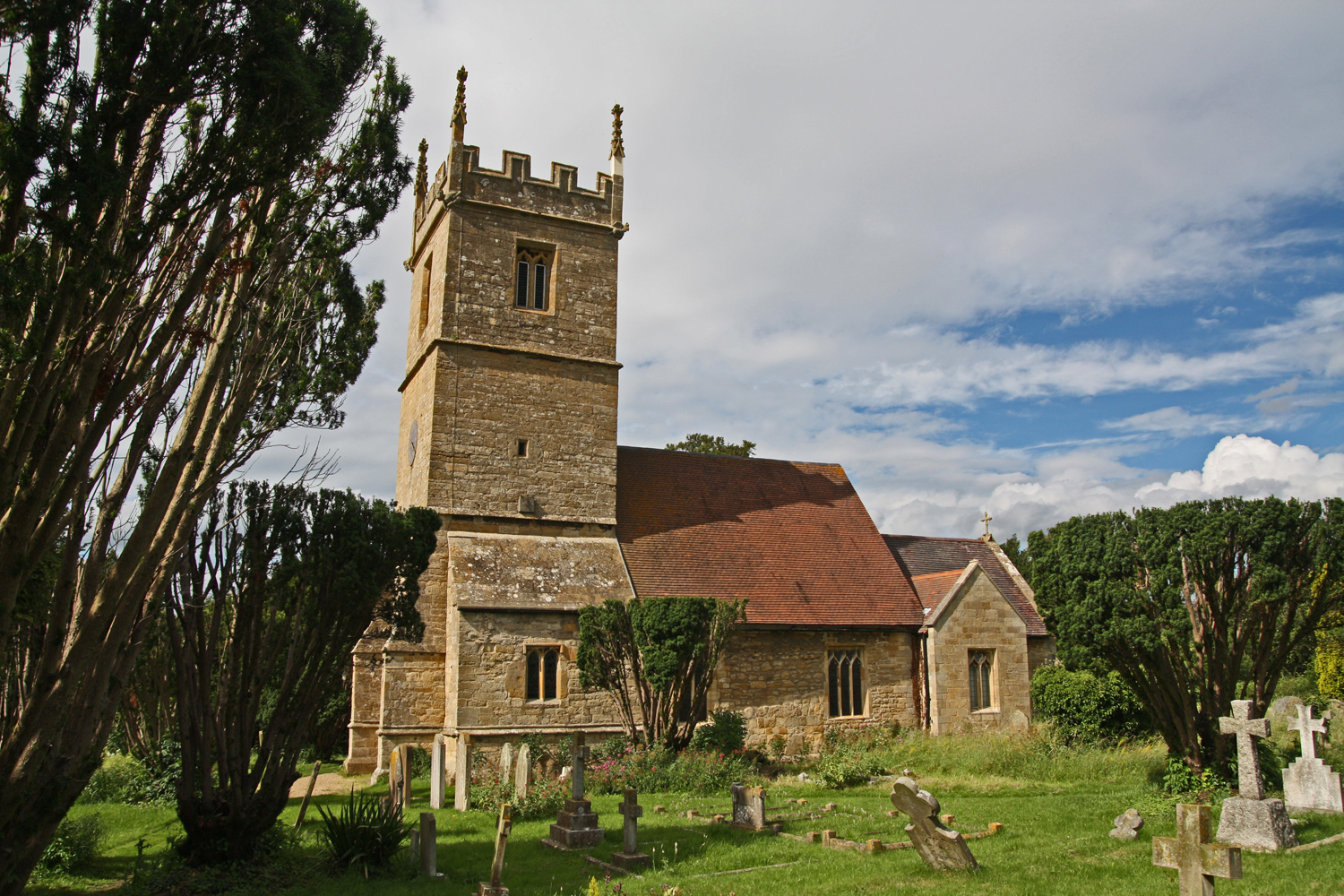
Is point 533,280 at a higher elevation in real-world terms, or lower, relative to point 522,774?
higher

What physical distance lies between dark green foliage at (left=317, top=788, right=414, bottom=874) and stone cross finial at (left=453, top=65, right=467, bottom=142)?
45.7 feet

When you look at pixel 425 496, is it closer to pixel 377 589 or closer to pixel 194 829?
pixel 377 589

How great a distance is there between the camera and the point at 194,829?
28.8 feet

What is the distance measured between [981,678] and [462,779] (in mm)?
11218

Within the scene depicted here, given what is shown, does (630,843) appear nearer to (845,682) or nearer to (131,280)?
(131,280)

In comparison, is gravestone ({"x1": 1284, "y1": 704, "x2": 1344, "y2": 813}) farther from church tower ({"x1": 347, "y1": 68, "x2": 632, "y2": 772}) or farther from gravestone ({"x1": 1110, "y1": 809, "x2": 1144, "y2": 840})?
church tower ({"x1": 347, "y1": 68, "x2": 632, "y2": 772})

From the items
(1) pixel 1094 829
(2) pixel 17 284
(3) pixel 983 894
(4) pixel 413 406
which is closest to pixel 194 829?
(2) pixel 17 284

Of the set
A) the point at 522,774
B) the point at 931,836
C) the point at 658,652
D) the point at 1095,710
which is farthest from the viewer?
the point at 1095,710

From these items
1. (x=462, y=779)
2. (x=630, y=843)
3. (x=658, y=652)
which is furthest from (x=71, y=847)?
(x=658, y=652)

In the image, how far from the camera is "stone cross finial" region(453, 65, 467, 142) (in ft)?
60.9

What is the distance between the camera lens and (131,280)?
5.95 metres

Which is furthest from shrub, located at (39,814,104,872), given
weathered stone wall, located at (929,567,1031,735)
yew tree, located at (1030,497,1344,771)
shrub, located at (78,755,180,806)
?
weathered stone wall, located at (929,567,1031,735)

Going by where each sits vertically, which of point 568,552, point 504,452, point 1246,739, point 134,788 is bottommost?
point 134,788

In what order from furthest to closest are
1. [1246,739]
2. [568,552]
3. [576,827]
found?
[568,552]
[576,827]
[1246,739]
